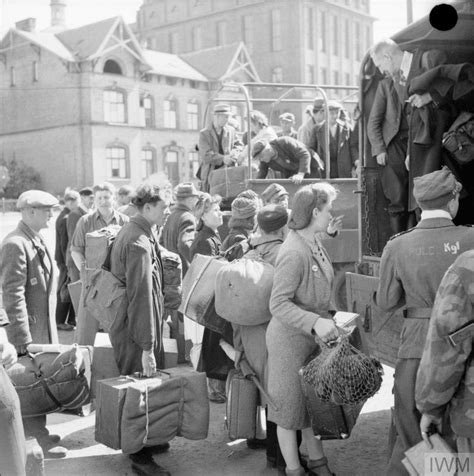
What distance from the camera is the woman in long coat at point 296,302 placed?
4.09 m

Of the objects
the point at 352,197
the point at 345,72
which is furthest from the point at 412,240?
the point at 345,72

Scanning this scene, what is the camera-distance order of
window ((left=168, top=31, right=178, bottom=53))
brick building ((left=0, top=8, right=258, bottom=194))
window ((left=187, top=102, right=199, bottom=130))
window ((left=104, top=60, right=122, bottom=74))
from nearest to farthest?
1. brick building ((left=0, top=8, right=258, bottom=194))
2. window ((left=104, top=60, right=122, bottom=74))
3. window ((left=187, top=102, right=199, bottom=130))
4. window ((left=168, top=31, right=178, bottom=53))

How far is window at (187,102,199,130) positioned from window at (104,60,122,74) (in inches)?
216

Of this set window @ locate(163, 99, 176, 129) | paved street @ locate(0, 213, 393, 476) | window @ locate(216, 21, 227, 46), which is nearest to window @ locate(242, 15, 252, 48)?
window @ locate(216, 21, 227, 46)

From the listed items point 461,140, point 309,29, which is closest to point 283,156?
Answer: point 461,140

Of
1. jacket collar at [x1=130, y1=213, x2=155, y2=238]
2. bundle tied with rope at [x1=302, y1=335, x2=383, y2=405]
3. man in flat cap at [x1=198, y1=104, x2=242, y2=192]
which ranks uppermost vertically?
man in flat cap at [x1=198, y1=104, x2=242, y2=192]

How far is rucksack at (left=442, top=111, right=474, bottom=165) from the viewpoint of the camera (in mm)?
4840

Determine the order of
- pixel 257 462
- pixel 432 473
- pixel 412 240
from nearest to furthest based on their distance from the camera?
pixel 432 473, pixel 412 240, pixel 257 462

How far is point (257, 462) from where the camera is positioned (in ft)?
15.9

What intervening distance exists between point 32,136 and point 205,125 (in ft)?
108

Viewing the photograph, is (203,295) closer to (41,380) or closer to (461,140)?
(41,380)

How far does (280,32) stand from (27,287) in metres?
47.6

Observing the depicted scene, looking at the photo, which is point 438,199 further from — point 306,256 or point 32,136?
point 32,136

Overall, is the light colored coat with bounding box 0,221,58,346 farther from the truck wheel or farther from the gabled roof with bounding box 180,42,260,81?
the gabled roof with bounding box 180,42,260,81
